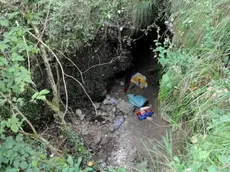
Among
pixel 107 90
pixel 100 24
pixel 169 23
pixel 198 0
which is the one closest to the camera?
pixel 198 0

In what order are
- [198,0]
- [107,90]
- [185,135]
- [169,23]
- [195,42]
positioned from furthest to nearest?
[107,90] < [169,23] < [198,0] < [195,42] < [185,135]

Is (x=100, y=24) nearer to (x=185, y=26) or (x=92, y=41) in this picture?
(x=92, y=41)

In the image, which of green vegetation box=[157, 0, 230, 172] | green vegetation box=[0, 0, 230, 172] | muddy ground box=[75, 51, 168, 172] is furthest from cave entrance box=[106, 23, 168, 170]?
green vegetation box=[157, 0, 230, 172]

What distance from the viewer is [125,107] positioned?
3379 millimetres

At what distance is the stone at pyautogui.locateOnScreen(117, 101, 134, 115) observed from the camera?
3.35 meters

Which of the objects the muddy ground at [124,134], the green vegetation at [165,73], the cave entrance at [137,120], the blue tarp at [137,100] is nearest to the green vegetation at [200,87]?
the green vegetation at [165,73]

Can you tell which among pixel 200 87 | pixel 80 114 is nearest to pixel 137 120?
pixel 80 114

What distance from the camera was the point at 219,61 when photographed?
6.14 feet

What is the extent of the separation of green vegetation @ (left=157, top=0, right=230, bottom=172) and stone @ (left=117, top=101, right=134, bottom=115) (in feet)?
3.95

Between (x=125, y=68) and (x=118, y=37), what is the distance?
1.64 feet

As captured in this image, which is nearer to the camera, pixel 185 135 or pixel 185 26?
pixel 185 135

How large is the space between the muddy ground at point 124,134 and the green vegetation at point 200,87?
0.83 metres

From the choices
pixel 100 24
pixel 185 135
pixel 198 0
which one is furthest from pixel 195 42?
pixel 100 24

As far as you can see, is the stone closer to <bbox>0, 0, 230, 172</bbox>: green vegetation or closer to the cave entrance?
the cave entrance
